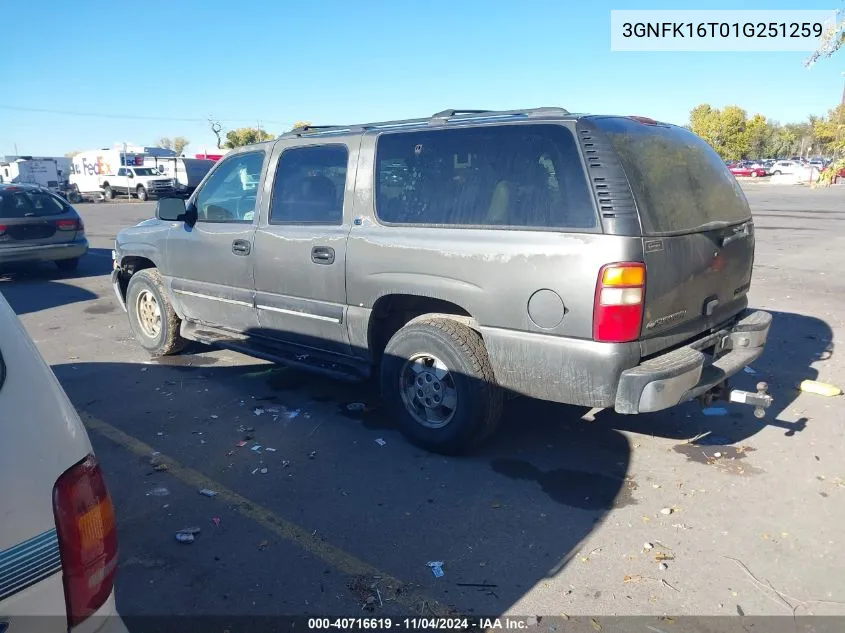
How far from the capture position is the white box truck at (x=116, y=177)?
35969 millimetres

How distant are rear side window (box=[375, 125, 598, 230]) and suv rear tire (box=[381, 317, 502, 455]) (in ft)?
2.51

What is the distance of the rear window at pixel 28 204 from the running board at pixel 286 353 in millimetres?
6644

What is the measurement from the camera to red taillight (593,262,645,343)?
11.1 feet

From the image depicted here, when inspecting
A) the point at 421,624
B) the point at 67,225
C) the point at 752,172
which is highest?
the point at 752,172

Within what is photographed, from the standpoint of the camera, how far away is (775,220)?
2150 centimetres

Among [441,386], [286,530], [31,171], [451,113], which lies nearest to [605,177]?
[451,113]

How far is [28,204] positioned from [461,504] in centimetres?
1064

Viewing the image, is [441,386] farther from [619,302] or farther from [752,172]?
[752,172]

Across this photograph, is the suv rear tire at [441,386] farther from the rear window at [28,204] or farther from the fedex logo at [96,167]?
the fedex logo at [96,167]

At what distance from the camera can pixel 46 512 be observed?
4.97 ft

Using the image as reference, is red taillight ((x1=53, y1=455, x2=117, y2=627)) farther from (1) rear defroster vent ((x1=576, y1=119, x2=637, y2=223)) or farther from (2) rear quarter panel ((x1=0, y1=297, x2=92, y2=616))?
(1) rear defroster vent ((x1=576, y1=119, x2=637, y2=223))

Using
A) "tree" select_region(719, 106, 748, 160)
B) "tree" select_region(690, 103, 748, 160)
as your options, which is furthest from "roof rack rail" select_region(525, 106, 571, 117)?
"tree" select_region(719, 106, 748, 160)

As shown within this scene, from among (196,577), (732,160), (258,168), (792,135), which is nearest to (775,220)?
(258,168)

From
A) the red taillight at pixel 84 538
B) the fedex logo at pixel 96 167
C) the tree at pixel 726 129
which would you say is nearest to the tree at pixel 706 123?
the tree at pixel 726 129
